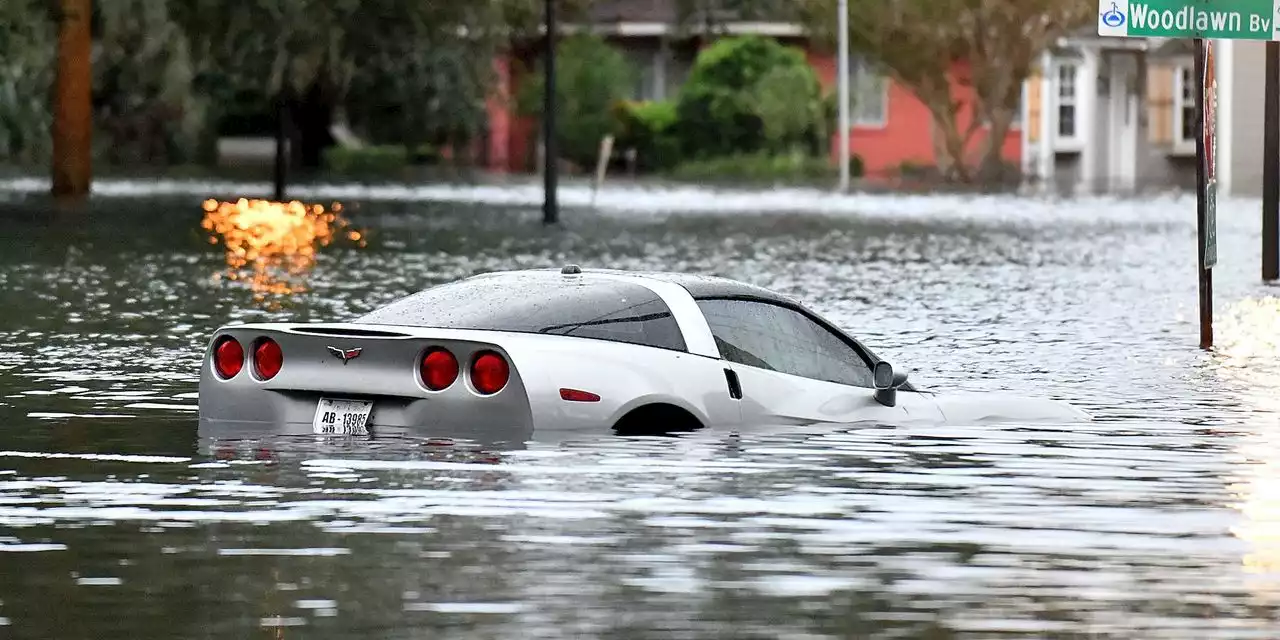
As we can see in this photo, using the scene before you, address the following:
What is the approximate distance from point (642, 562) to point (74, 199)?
4397 centimetres

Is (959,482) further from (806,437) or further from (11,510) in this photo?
(11,510)

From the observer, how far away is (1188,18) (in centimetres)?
2166

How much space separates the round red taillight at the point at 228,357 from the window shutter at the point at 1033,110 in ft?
223

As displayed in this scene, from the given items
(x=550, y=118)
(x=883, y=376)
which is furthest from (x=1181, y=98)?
(x=883, y=376)

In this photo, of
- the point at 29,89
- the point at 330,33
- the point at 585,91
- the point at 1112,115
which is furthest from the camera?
the point at 585,91

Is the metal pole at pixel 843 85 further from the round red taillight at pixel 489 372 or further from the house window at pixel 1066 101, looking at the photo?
the round red taillight at pixel 489 372

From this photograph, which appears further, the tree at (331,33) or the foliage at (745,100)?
the foliage at (745,100)

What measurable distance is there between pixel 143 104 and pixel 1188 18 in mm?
67227

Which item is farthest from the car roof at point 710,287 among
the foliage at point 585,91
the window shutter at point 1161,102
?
the window shutter at point 1161,102

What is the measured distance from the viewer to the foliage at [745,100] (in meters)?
78.1

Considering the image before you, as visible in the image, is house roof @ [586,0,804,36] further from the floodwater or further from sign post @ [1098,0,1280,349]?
sign post @ [1098,0,1280,349]

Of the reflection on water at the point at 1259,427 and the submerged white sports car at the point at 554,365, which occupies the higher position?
the submerged white sports car at the point at 554,365

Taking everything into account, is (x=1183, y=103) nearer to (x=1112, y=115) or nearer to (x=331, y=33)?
(x=1112, y=115)

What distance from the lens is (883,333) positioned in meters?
23.2
